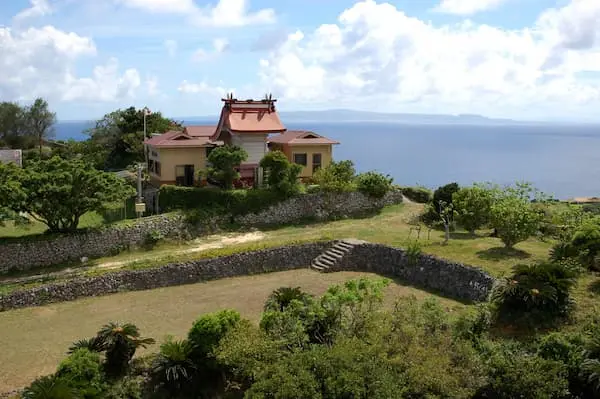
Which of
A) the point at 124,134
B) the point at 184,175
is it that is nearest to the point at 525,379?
the point at 184,175

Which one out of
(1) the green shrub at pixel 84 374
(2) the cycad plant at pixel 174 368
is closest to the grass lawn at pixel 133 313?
(2) the cycad plant at pixel 174 368

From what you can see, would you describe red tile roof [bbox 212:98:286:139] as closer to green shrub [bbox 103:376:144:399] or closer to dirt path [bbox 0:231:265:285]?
dirt path [bbox 0:231:265:285]

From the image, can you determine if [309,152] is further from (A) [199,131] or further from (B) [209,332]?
(B) [209,332]

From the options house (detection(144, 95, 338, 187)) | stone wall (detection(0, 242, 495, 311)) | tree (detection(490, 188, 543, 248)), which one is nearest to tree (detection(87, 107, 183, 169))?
house (detection(144, 95, 338, 187))

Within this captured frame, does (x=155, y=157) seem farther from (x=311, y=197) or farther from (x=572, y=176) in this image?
(x=572, y=176)

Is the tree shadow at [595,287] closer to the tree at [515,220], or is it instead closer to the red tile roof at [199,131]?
the tree at [515,220]

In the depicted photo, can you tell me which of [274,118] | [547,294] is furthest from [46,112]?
[547,294]
